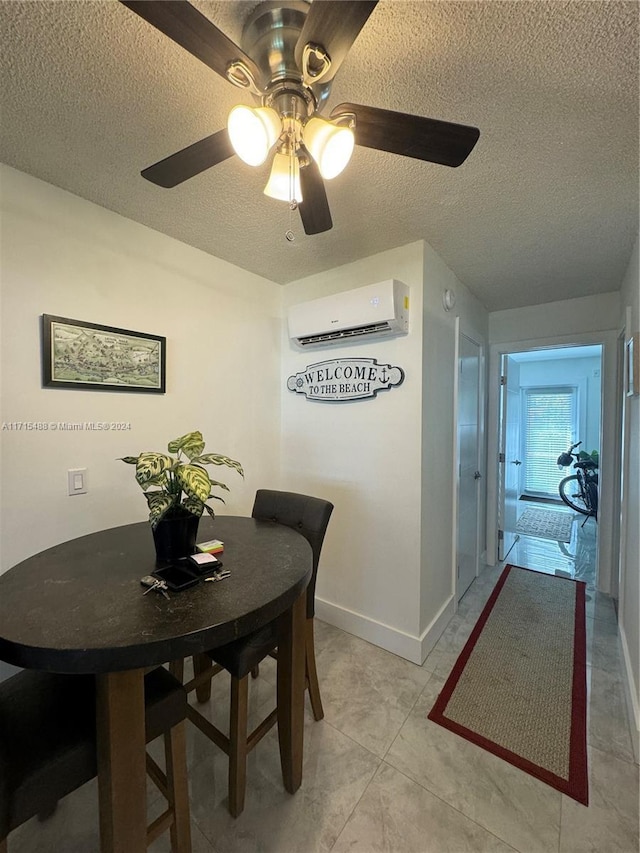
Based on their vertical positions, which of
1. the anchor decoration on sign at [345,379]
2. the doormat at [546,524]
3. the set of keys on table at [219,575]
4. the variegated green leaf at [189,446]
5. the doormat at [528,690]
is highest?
the anchor decoration on sign at [345,379]

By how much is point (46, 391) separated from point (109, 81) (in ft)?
3.80

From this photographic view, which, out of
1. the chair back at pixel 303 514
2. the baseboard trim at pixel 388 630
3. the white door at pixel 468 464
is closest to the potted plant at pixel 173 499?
the chair back at pixel 303 514

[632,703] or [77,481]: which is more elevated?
[77,481]

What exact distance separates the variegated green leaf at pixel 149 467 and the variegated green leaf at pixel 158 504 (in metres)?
0.06

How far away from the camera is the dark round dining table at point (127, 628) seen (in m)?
0.75

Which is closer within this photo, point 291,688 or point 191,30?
point 191,30

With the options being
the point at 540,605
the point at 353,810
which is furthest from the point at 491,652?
the point at 353,810

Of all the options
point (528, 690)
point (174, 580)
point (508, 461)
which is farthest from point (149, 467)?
point (508, 461)

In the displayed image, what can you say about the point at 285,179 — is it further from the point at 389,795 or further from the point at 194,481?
the point at 389,795

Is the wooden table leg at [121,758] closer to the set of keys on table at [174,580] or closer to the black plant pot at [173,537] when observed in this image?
the set of keys on table at [174,580]

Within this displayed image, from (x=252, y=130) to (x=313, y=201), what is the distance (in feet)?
1.13

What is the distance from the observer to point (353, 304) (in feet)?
6.53

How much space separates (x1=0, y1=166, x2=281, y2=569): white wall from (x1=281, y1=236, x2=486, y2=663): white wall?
1.55 ft

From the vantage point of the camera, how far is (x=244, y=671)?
120 cm
